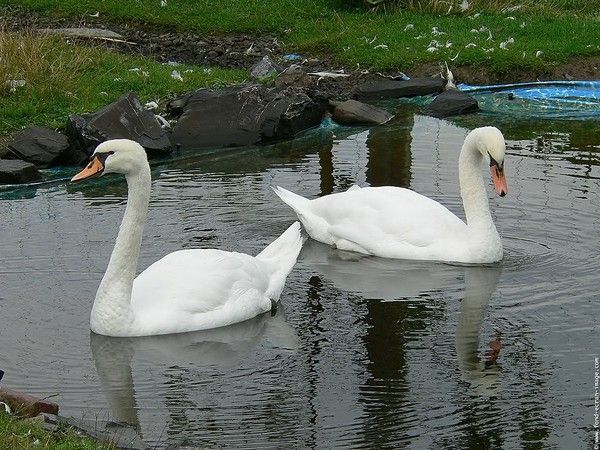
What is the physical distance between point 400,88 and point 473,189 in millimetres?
5369

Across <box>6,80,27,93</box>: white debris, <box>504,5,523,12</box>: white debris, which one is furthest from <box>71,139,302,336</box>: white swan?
<box>504,5,523,12</box>: white debris

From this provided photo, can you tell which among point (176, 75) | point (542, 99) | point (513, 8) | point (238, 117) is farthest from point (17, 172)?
point (513, 8)

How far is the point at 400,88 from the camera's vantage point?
49.2 ft

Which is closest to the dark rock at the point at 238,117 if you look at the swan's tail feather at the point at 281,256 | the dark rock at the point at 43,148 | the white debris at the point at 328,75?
the dark rock at the point at 43,148

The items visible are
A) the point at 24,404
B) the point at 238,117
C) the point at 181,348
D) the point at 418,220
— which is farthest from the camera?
the point at 238,117

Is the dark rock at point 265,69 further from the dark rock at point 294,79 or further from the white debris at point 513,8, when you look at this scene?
the white debris at point 513,8

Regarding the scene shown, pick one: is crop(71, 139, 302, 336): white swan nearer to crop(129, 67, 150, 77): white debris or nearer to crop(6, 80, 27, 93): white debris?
crop(6, 80, 27, 93): white debris

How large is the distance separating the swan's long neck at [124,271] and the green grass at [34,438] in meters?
2.06

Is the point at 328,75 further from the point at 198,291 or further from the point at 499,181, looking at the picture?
the point at 198,291

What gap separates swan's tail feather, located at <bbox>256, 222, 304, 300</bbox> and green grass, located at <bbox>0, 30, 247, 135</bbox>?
15.6 ft

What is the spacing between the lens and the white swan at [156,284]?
7.79m

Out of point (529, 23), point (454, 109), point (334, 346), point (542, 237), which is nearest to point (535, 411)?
point (334, 346)

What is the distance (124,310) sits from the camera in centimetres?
777

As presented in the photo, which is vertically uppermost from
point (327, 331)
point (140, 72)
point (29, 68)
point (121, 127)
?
point (29, 68)
